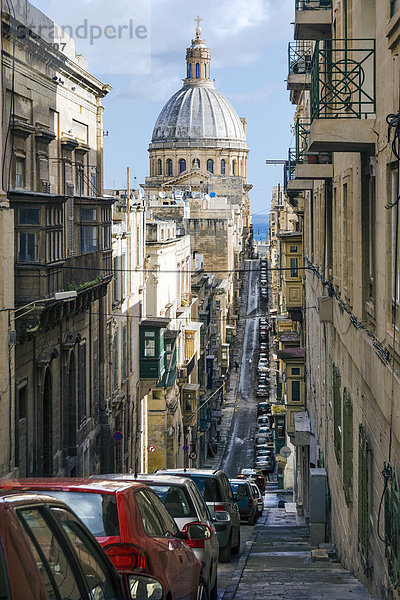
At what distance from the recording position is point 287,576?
520 inches

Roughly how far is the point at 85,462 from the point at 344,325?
1209 centimetres

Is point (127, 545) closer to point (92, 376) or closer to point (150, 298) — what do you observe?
point (92, 376)

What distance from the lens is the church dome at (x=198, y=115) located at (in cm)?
14088

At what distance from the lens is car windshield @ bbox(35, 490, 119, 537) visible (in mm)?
6648

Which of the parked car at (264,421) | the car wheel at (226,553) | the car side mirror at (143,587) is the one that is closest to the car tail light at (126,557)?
the car side mirror at (143,587)

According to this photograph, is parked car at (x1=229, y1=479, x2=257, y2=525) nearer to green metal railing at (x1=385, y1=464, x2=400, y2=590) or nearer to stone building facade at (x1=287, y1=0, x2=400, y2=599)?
stone building facade at (x1=287, y1=0, x2=400, y2=599)

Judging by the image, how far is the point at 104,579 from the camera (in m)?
4.97

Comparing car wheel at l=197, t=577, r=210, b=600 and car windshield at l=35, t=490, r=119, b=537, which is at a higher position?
car windshield at l=35, t=490, r=119, b=537

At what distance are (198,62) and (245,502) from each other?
13002 cm

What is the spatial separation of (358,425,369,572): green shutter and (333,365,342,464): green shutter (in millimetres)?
3361

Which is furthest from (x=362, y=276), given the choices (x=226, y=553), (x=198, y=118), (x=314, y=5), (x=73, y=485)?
(x=198, y=118)

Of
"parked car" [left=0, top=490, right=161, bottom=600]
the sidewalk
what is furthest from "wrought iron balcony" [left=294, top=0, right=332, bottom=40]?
"parked car" [left=0, top=490, right=161, bottom=600]

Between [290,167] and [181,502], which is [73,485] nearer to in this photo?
[181,502]

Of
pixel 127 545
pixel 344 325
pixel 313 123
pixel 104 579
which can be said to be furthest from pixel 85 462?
pixel 104 579
